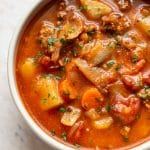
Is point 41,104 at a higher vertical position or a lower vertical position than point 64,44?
lower

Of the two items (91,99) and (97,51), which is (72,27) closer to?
(97,51)

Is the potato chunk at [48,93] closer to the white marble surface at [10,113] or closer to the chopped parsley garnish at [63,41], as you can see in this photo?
the chopped parsley garnish at [63,41]

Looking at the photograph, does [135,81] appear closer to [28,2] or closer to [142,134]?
[142,134]

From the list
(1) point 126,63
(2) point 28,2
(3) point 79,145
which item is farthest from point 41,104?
(2) point 28,2

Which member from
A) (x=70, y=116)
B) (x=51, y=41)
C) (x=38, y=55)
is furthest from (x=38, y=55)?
(x=70, y=116)

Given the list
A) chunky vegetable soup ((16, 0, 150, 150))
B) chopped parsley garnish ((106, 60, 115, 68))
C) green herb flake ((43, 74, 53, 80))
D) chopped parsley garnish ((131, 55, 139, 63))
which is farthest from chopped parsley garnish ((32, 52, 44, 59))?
chopped parsley garnish ((131, 55, 139, 63))

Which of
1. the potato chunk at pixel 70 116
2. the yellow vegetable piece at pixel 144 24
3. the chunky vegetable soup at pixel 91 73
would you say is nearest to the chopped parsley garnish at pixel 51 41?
the chunky vegetable soup at pixel 91 73

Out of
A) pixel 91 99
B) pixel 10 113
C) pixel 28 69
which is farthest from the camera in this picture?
pixel 10 113

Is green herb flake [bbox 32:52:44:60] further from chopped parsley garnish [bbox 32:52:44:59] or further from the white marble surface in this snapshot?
the white marble surface
